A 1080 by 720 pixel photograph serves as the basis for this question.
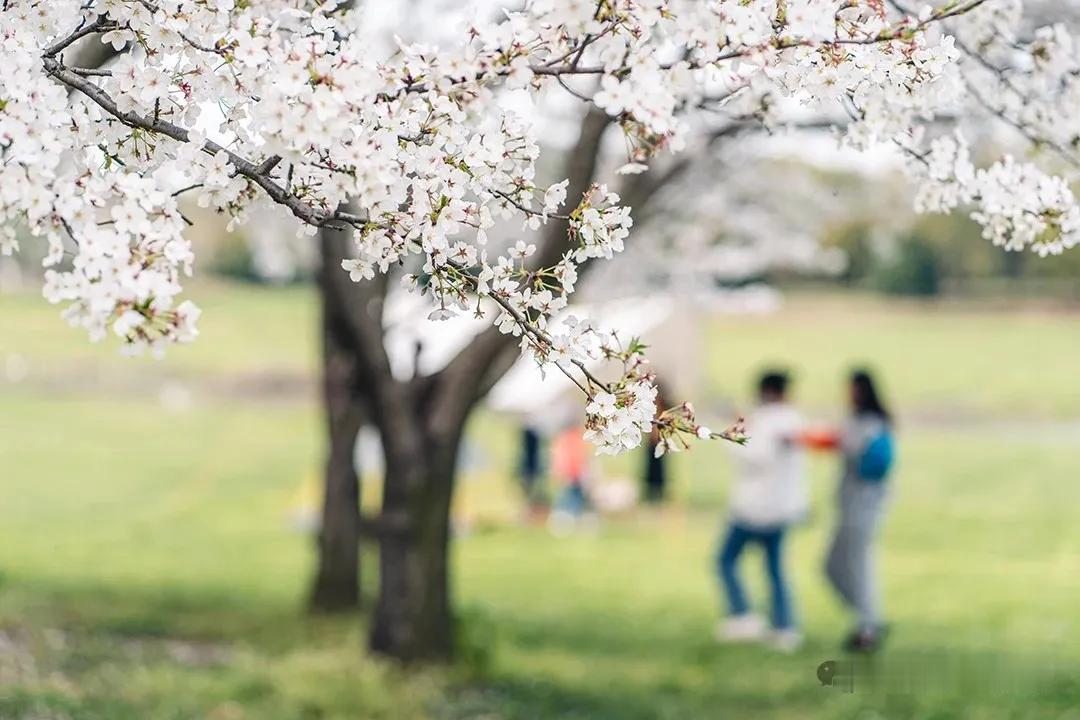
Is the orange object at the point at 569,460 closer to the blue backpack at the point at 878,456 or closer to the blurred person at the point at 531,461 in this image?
the blurred person at the point at 531,461

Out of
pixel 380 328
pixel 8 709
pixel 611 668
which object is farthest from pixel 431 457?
pixel 8 709

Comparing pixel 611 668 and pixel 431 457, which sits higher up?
pixel 431 457

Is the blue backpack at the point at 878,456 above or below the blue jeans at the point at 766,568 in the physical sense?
above

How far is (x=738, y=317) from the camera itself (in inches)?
1801

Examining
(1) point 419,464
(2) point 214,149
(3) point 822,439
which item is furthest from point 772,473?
(2) point 214,149

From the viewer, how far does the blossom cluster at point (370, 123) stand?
8.27 ft

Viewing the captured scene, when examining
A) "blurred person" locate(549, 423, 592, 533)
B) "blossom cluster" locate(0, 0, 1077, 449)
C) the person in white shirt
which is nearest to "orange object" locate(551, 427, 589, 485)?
"blurred person" locate(549, 423, 592, 533)

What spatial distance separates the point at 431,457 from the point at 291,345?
37.6 meters

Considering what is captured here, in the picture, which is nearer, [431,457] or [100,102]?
[100,102]

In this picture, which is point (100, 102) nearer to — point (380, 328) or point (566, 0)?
point (566, 0)

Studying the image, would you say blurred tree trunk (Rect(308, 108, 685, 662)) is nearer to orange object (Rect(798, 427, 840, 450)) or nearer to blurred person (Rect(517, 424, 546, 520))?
orange object (Rect(798, 427, 840, 450))

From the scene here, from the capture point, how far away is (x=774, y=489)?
8.36 meters

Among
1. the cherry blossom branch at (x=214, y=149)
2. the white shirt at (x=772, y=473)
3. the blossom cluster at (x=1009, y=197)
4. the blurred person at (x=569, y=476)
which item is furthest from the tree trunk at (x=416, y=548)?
the blurred person at (x=569, y=476)

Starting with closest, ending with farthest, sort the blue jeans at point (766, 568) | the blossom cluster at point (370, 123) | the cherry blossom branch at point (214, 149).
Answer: the blossom cluster at point (370, 123)
the cherry blossom branch at point (214, 149)
the blue jeans at point (766, 568)
